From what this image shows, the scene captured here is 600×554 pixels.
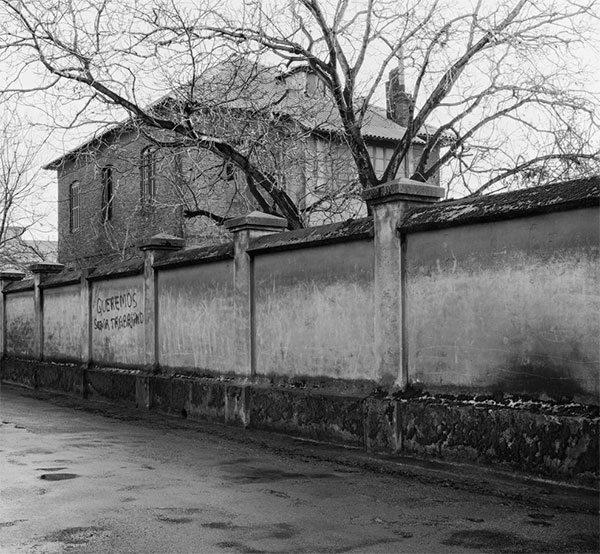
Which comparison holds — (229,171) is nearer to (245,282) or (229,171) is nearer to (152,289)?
(152,289)

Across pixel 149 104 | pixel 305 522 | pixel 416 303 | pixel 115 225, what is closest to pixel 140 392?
pixel 149 104

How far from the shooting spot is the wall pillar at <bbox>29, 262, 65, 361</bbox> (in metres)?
17.0

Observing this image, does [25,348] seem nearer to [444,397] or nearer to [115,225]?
[115,225]

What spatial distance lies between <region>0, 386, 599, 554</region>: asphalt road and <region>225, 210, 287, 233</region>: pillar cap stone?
2.55 metres

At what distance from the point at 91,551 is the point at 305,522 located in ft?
4.55

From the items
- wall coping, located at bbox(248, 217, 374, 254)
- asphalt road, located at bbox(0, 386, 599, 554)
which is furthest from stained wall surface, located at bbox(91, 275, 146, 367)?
asphalt road, located at bbox(0, 386, 599, 554)

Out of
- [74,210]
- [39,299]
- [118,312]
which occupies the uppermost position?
[74,210]

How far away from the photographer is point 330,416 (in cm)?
863

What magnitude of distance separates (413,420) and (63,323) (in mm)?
9969

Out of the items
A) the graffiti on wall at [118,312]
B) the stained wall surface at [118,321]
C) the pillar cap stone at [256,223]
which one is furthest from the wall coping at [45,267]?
the pillar cap stone at [256,223]

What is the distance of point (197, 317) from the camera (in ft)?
37.2

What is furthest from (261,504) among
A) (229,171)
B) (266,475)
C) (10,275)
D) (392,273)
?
(10,275)

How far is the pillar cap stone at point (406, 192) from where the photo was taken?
25.9 feet

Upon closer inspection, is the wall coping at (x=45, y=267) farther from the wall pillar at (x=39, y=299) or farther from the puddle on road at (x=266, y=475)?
the puddle on road at (x=266, y=475)
